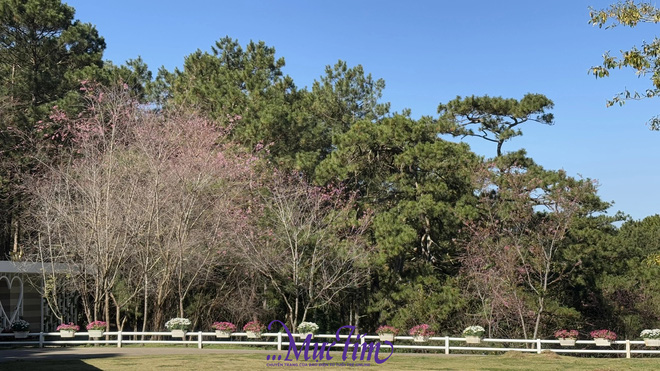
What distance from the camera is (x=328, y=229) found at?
2959cm

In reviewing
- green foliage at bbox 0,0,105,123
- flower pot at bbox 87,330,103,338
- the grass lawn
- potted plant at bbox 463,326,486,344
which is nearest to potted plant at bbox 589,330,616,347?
the grass lawn

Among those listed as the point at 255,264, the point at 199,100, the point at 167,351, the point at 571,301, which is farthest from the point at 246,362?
the point at 199,100

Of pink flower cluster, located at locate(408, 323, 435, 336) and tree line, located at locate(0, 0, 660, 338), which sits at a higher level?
tree line, located at locate(0, 0, 660, 338)

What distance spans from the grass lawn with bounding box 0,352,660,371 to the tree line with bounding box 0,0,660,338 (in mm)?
6866

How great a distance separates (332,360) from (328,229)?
34.2 ft

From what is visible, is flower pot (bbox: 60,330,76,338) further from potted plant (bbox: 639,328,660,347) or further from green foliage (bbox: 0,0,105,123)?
potted plant (bbox: 639,328,660,347)

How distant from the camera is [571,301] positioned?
30.6 m

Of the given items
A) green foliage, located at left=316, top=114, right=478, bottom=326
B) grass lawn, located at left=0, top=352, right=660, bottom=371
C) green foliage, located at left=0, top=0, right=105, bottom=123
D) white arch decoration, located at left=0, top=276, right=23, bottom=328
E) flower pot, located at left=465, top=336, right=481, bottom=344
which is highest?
green foliage, located at left=0, top=0, right=105, bottom=123

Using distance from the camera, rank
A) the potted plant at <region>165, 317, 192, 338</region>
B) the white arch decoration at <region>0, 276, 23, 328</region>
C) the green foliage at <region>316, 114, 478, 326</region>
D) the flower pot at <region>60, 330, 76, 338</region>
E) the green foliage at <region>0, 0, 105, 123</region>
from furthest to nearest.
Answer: the green foliage at <region>0, 0, 105, 123</region> < the green foliage at <region>316, 114, 478, 326</region> < the white arch decoration at <region>0, 276, 23, 328</region> < the potted plant at <region>165, 317, 192, 338</region> < the flower pot at <region>60, 330, 76, 338</region>

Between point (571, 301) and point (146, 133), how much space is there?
20.2 m

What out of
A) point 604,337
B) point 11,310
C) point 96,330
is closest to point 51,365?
point 96,330

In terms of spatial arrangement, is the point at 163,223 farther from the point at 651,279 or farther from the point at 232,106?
the point at 651,279

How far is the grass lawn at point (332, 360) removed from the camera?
57.1 ft

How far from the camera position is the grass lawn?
57.1 feet
